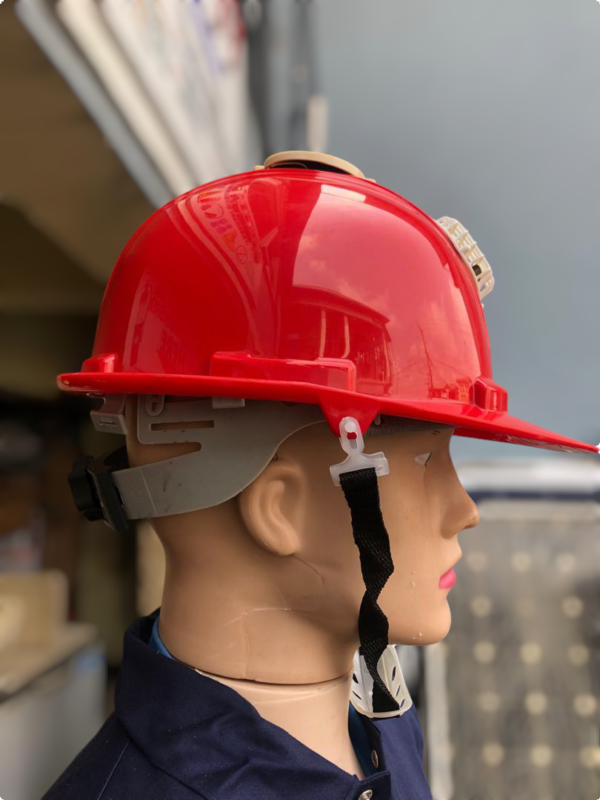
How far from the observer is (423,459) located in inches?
48.9

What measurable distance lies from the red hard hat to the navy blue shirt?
21.7 inches

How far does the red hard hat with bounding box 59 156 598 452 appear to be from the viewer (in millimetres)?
1085

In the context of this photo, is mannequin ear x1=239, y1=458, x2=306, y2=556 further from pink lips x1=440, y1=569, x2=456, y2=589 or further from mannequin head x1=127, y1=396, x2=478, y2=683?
pink lips x1=440, y1=569, x2=456, y2=589

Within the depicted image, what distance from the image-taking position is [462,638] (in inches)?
101

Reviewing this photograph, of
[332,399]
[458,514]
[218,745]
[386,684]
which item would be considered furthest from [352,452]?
[386,684]

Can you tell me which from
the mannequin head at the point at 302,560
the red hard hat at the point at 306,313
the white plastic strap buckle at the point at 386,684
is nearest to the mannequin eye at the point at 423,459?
the mannequin head at the point at 302,560

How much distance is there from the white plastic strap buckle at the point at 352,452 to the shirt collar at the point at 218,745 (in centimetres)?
48

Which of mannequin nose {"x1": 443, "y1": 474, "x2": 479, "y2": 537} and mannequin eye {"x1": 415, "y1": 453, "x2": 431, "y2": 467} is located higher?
mannequin eye {"x1": 415, "y1": 453, "x2": 431, "y2": 467}

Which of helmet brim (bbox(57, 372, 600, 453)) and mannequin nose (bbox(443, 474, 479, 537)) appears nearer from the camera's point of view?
helmet brim (bbox(57, 372, 600, 453))

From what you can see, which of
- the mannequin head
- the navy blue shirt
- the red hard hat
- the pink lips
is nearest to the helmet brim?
the red hard hat

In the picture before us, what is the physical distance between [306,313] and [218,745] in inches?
30.3

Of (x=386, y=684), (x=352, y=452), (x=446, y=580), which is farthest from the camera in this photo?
(x=386, y=684)

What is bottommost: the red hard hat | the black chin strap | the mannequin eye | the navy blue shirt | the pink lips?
the navy blue shirt

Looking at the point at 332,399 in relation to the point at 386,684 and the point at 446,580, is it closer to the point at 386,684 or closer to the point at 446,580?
the point at 446,580
